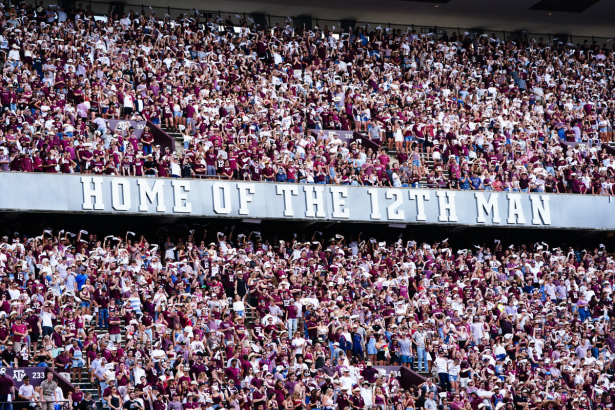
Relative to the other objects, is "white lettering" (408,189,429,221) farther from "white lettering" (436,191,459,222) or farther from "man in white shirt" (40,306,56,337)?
"man in white shirt" (40,306,56,337)

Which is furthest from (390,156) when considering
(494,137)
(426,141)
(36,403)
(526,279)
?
(36,403)

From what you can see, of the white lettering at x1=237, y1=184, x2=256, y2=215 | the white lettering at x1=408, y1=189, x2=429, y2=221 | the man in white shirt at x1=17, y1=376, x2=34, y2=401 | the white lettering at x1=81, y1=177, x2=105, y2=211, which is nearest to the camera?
the man in white shirt at x1=17, y1=376, x2=34, y2=401

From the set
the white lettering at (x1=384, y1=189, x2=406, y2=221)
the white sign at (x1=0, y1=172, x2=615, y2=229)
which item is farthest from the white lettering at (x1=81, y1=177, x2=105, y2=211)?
the white lettering at (x1=384, y1=189, x2=406, y2=221)

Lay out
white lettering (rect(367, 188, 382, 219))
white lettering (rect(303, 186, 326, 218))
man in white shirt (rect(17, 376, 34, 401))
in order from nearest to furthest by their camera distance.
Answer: man in white shirt (rect(17, 376, 34, 401)) < white lettering (rect(303, 186, 326, 218)) < white lettering (rect(367, 188, 382, 219))

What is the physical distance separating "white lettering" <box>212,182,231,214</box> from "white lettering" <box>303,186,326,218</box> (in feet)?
8.26

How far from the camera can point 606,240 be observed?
3897cm

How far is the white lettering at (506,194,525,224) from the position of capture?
35838 millimetres

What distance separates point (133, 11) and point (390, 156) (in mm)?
11935

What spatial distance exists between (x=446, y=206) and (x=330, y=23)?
43.5ft

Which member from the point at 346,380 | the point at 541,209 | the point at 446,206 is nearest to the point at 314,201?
the point at 446,206

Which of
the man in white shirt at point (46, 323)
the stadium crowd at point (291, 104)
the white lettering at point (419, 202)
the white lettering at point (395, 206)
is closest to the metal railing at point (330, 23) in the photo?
the stadium crowd at point (291, 104)

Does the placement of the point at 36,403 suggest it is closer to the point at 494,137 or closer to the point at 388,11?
the point at 494,137

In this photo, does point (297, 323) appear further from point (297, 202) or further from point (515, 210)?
point (515, 210)

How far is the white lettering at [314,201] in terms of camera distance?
33.4 meters
